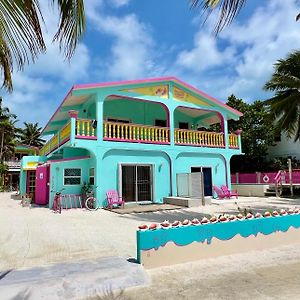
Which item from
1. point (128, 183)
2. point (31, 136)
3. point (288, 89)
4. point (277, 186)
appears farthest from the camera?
point (31, 136)

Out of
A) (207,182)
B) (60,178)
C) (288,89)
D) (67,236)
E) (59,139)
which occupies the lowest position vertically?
(67,236)

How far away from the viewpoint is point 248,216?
23.7ft

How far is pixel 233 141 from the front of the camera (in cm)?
2080

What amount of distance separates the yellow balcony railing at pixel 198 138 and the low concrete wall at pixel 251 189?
5.41m

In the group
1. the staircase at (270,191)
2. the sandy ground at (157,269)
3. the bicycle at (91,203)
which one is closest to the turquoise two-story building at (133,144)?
the bicycle at (91,203)

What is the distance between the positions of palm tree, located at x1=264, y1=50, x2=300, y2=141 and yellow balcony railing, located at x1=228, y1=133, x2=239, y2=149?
9.19 feet

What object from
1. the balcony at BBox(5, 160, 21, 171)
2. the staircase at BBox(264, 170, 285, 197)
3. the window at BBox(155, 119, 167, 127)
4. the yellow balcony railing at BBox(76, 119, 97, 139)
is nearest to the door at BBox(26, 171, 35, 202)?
the yellow balcony railing at BBox(76, 119, 97, 139)

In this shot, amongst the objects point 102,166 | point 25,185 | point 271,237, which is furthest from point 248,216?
point 25,185

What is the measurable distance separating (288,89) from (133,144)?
11328 mm

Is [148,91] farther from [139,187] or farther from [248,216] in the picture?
[248,216]

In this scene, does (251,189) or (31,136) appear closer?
(251,189)

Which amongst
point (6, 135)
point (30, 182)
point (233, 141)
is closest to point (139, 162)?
point (233, 141)

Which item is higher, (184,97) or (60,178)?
(184,97)

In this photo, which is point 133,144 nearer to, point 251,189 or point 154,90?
point 154,90
